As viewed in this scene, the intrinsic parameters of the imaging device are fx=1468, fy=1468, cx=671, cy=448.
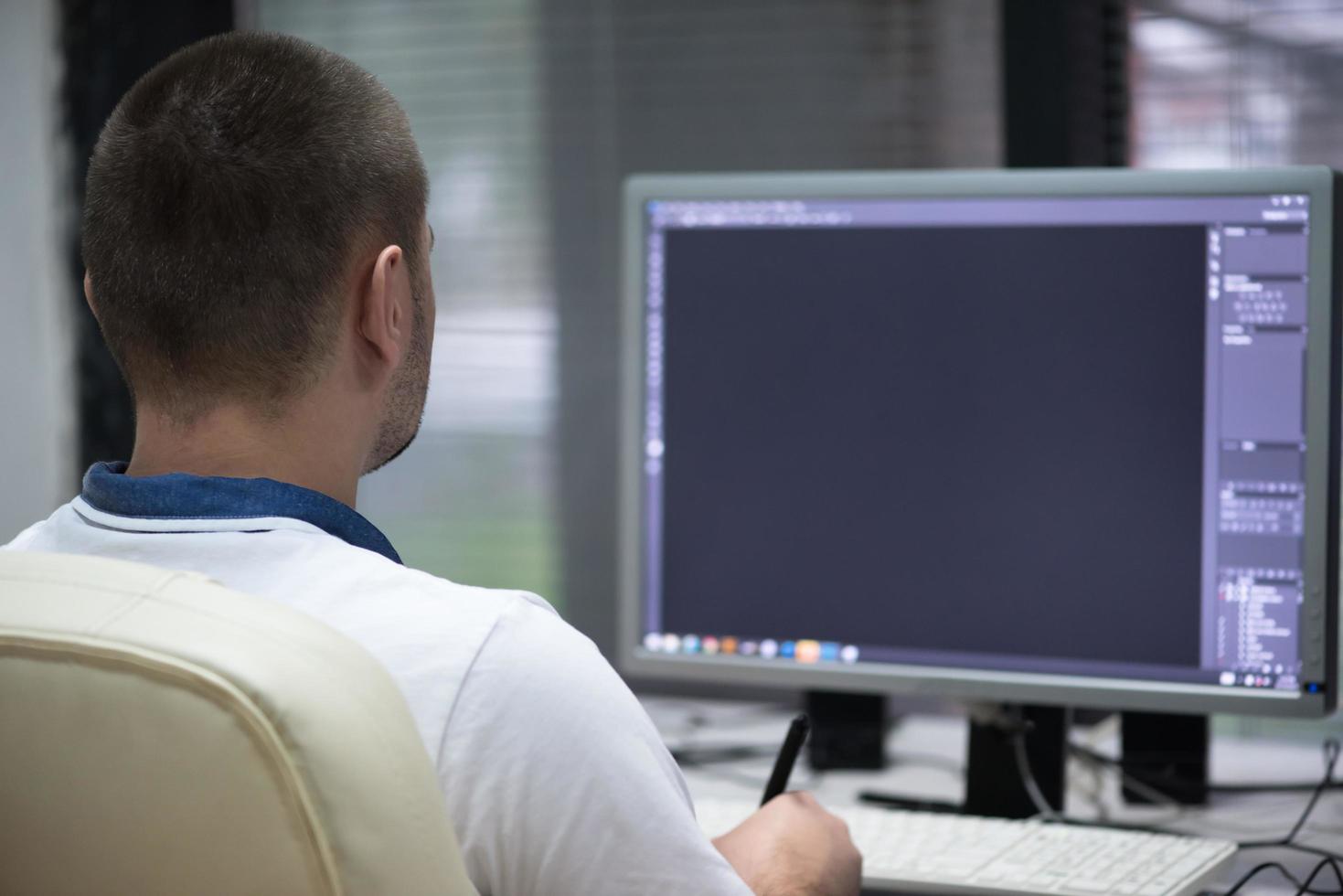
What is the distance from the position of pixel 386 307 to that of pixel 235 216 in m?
0.10

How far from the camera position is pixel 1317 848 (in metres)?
1.23

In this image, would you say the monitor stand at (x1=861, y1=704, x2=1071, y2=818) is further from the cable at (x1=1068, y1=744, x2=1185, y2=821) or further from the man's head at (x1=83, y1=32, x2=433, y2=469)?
the man's head at (x1=83, y1=32, x2=433, y2=469)

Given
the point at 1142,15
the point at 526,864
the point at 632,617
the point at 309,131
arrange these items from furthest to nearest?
1. the point at 1142,15
2. the point at 632,617
3. the point at 309,131
4. the point at 526,864

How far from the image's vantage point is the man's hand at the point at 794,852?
0.96 meters

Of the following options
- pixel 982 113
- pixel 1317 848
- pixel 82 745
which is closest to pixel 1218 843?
pixel 1317 848

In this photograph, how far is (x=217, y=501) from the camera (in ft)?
2.63

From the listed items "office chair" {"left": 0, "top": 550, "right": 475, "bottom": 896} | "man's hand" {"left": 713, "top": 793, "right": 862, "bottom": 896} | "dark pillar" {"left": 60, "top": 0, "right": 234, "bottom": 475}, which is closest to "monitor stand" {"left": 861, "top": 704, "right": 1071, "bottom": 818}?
"man's hand" {"left": 713, "top": 793, "right": 862, "bottom": 896}

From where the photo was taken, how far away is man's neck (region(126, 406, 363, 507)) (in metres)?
0.85

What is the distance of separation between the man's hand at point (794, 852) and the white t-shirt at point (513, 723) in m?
0.20

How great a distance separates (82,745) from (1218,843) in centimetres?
90

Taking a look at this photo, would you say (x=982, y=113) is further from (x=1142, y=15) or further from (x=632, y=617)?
(x=632, y=617)

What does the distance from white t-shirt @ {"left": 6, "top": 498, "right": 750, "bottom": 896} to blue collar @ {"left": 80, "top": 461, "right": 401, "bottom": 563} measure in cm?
2

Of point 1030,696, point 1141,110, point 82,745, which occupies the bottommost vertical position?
point 1030,696

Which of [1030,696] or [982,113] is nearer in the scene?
[1030,696]
